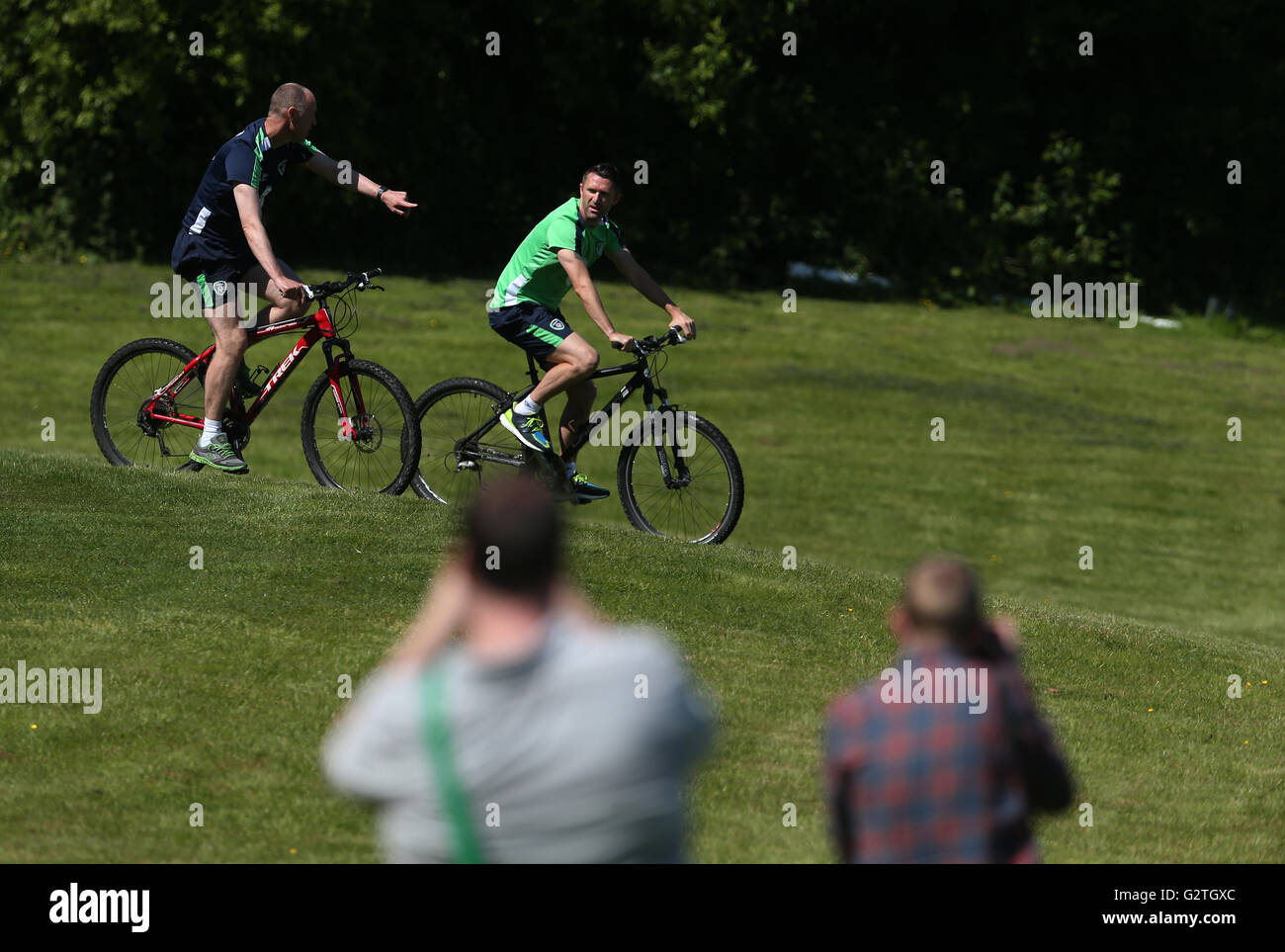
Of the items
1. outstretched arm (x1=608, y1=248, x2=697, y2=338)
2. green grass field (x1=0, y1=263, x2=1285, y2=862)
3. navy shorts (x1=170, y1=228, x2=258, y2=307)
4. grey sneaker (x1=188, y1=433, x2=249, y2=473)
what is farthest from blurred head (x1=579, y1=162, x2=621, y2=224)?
grey sneaker (x1=188, y1=433, x2=249, y2=473)

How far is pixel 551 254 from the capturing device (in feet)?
29.9

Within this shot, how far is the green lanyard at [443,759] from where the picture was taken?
2916mm

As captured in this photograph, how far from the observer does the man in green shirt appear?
353 inches

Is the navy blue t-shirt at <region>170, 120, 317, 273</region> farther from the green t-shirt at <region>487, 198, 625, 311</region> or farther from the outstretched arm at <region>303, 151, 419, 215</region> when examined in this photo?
the green t-shirt at <region>487, 198, 625, 311</region>

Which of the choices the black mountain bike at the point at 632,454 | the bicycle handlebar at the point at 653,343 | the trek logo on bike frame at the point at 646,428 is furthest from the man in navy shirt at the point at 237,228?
the trek logo on bike frame at the point at 646,428

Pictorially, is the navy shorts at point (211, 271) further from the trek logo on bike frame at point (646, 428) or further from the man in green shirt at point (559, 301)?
the trek logo on bike frame at point (646, 428)

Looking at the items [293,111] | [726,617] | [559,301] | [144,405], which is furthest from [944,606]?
[144,405]

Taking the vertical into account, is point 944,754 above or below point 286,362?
below

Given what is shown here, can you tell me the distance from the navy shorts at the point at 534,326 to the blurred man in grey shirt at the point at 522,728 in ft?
20.2

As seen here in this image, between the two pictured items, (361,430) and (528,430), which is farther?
(361,430)

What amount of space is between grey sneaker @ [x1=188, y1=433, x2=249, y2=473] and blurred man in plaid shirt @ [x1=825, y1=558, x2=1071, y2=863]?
668cm

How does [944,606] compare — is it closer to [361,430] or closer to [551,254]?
[551,254]

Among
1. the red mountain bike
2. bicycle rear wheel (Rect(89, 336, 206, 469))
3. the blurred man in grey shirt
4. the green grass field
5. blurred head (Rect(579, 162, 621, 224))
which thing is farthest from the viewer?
bicycle rear wheel (Rect(89, 336, 206, 469))

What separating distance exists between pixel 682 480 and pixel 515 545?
639cm
